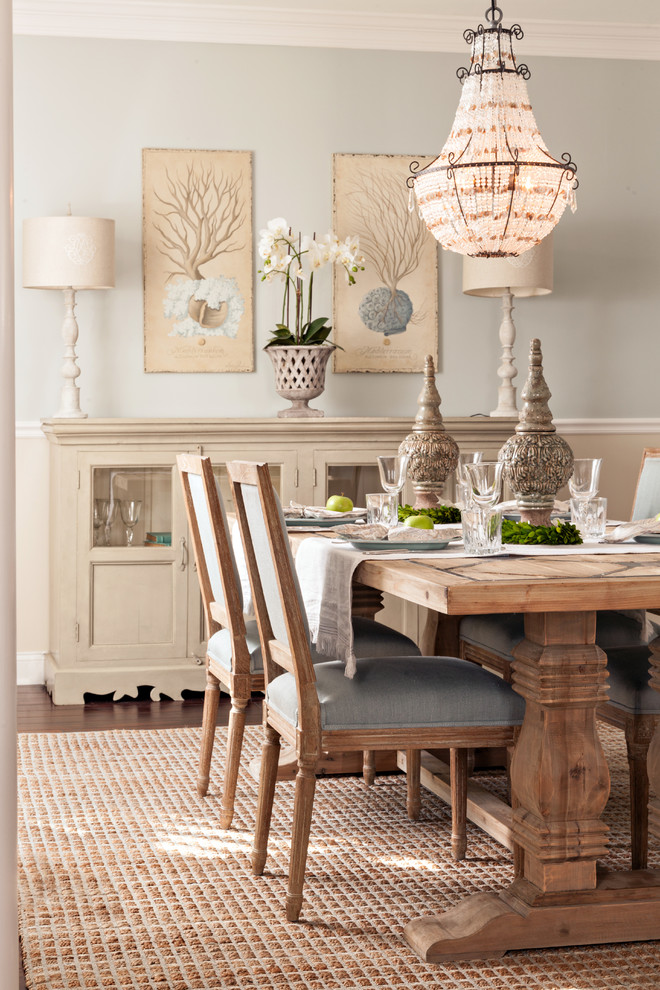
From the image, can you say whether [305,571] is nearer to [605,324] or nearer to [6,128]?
[6,128]

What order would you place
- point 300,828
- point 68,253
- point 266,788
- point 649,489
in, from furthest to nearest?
point 68,253 < point 649,489 < point 266,788 < point 300,828

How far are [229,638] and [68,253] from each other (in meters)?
1.97

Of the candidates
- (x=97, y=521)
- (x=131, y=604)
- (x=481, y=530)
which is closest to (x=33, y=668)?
(x=131, y=604)

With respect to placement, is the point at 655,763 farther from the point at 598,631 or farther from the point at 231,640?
the point at 231,640

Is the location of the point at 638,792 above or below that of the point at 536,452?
below

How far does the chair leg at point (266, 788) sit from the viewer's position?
2529mm

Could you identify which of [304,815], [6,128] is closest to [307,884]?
[304,815]

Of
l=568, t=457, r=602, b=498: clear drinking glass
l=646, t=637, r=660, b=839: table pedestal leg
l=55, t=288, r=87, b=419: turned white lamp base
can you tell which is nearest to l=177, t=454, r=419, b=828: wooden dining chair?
l=568, t=457, r=602, b=498: clear drinking glass

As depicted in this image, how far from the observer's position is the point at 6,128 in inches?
53.7

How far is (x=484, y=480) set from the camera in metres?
2.42

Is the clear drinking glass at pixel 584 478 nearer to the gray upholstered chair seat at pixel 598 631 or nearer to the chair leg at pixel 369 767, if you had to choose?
the gray upholstered chair seat at pixel 598 631

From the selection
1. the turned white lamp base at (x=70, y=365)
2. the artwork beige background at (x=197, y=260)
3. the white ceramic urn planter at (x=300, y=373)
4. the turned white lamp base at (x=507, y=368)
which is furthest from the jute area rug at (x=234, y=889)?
the artwork beige background at (x=197, y=260)

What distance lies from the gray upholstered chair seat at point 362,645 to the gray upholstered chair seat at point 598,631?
8.6 inches

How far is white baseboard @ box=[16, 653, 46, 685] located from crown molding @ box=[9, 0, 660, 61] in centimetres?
246
